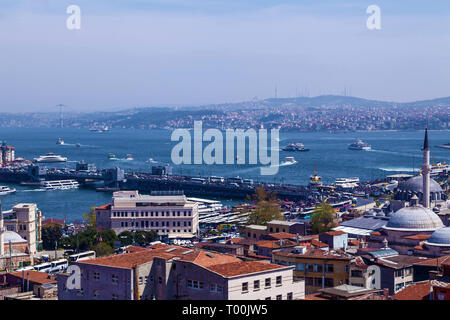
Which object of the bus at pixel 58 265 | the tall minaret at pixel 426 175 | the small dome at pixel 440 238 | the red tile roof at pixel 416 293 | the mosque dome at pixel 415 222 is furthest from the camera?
the tall minaret at pixel 426 175

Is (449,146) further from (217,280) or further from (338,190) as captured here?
(217,280)

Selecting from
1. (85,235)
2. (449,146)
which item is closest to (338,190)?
(85,235)

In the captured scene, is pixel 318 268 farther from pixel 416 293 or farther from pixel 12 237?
pixel 12 237

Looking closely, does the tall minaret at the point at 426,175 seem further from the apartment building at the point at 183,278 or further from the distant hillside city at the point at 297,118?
the distant hillside city at the point at 297,118

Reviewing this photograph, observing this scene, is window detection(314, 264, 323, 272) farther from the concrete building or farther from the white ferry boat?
the white ferry boat

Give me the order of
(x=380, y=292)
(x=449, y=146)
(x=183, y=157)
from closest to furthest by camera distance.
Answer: (x=380, y=292) → (x=183, y=157) → (x=449, y=146)

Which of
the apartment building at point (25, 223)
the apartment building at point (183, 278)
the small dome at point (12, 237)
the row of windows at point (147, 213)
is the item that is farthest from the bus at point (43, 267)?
the row of windows at point (147, 213)
